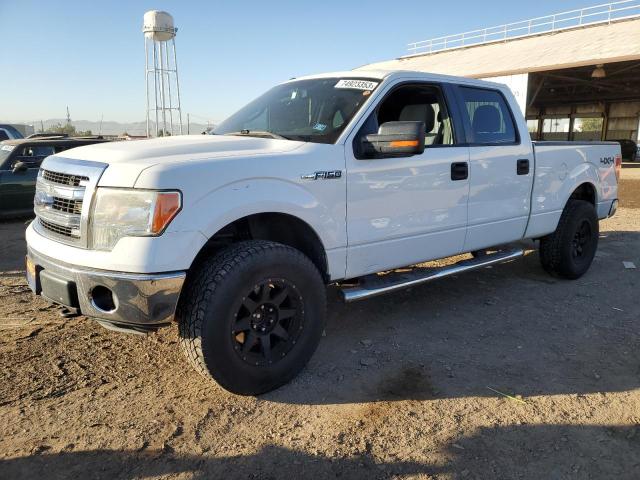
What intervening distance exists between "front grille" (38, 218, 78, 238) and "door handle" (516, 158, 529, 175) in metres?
3.71

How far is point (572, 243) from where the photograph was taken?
18.2 ft

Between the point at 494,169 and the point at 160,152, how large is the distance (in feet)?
9.30

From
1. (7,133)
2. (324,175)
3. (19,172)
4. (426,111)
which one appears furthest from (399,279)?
(7,133)

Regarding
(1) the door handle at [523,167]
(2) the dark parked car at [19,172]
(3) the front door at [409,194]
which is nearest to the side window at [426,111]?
(3) the front door at [409,194]

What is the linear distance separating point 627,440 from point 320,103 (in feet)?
9.42

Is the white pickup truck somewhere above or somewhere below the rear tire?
above

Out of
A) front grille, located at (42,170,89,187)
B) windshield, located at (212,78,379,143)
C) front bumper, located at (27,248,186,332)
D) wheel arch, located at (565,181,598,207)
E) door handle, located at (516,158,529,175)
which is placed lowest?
front bumper, located at (27,248,186,332)

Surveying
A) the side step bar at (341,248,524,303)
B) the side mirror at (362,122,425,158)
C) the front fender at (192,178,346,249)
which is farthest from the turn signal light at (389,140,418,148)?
the side step bar at (341,248,524,303)

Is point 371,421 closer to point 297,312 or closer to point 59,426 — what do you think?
point 297,312

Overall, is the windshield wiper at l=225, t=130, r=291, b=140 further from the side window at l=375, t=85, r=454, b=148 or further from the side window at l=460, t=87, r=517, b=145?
the side window at l=460, t=87, r=517, b=145

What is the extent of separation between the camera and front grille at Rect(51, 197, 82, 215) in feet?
9.37

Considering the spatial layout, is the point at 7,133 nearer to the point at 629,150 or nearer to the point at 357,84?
the point at 357,84

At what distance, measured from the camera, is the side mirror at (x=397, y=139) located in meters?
3.23

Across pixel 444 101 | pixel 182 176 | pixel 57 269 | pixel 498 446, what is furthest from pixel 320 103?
pixel 498 446
